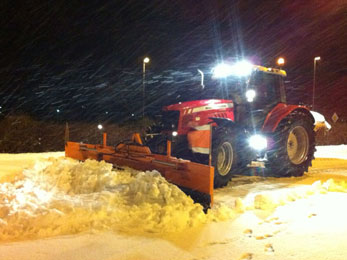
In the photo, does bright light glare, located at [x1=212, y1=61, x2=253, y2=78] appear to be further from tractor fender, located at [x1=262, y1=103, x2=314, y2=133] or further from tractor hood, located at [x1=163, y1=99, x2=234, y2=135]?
tractor fender, located at [x1=262, y1=103, x2=314, y2=133]

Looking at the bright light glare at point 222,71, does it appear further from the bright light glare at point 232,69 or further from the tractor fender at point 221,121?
the tractor fender at point 221,121

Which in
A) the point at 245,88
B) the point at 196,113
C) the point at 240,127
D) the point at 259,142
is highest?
the point at 245,88

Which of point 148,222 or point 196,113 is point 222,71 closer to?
point 196,113

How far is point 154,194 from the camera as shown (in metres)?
4.68

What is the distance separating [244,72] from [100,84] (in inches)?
1134

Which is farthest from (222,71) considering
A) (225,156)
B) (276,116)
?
(225,156)

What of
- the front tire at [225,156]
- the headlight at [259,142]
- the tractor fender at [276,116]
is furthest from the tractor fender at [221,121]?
the tractor fender at [276,116]

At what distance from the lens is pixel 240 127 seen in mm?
7543

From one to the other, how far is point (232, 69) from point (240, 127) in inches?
58.8

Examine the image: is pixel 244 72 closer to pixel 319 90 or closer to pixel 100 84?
pixel 100 84

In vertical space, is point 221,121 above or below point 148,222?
above

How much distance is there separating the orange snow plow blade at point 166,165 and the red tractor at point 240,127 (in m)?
0.91

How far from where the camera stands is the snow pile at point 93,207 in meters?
3.95

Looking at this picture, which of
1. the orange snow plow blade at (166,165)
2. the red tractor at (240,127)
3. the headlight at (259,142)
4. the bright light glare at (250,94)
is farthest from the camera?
the bright light glare at (250,94)
